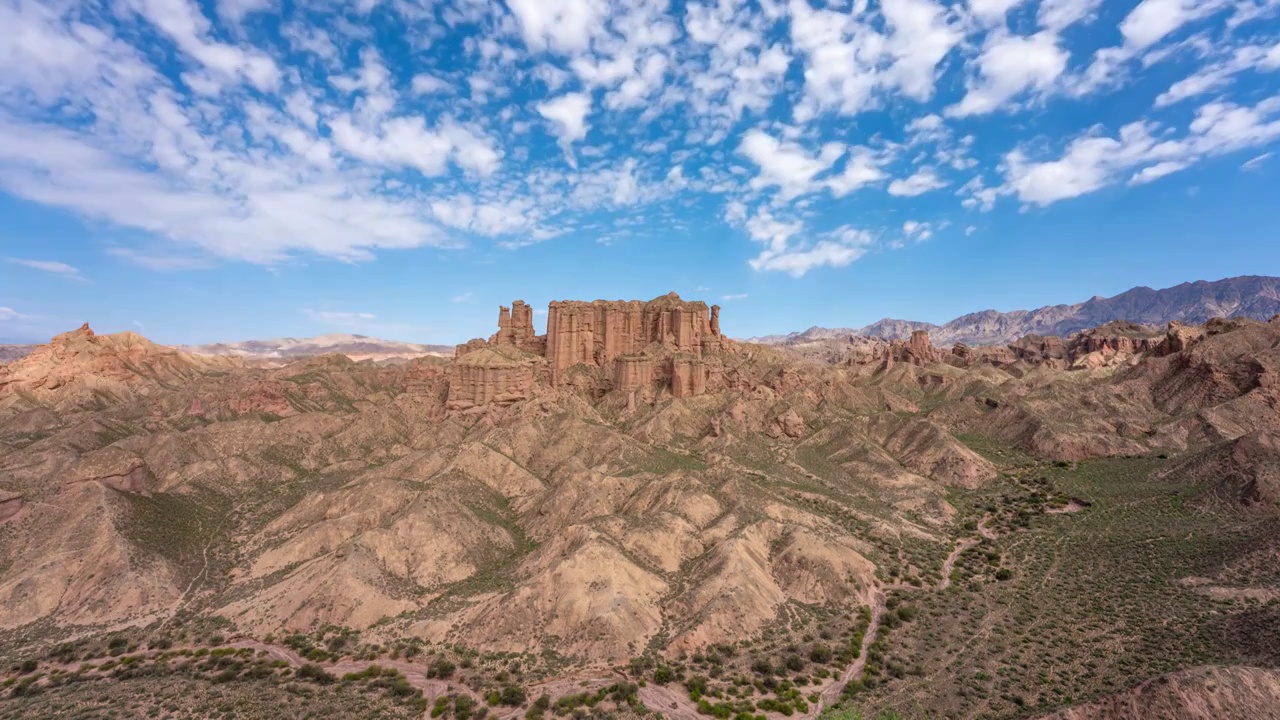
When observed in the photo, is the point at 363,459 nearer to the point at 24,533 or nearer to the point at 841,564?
the point at 24,533

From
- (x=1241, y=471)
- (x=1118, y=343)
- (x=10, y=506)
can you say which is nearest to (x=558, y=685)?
(x=10, y=506)

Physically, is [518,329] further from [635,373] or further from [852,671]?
[852,671]

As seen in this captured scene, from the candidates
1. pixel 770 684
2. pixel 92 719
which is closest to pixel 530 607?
pixel 770 684

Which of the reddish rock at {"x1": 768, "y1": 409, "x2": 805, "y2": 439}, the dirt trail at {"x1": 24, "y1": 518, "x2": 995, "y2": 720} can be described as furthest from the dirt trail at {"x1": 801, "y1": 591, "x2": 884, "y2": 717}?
the reddish rock at {"x1": 768, "y1": 409, "x2": 805, "y2": 439}

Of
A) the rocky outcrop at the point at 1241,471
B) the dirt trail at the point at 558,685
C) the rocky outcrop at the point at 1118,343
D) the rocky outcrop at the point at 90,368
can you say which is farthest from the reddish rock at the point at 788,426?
the rocky outcrop at the point at 90,368

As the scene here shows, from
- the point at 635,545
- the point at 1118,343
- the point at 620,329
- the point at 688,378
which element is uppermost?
the point at 1118,343

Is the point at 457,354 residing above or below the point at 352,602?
above
